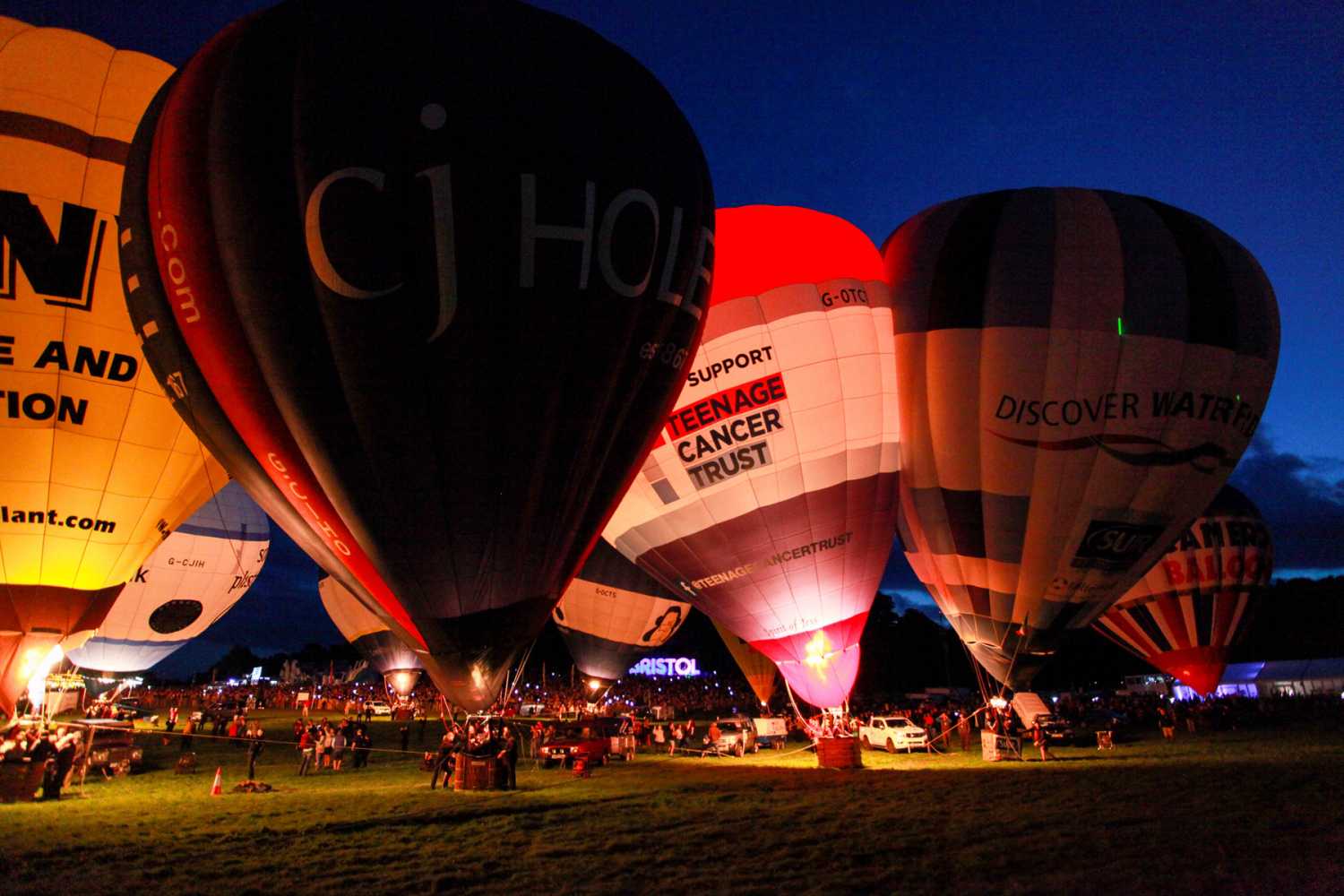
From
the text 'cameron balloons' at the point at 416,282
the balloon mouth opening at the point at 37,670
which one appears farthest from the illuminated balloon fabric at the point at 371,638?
the text 'cameron balloons' at the point at 416,282

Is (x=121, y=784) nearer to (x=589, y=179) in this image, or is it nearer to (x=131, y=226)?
(x=131, y=226)

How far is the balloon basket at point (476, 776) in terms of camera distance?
990 cm

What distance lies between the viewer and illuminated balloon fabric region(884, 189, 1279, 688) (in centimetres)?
1251

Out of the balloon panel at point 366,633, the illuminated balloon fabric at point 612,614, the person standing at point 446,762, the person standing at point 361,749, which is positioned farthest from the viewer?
the balloon panel at point 366,633

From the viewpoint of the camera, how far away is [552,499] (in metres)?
7.01

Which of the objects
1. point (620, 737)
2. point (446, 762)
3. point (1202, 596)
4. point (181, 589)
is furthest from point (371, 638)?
point (1202, 596)

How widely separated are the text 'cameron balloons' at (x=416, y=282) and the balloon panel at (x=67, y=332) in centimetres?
225

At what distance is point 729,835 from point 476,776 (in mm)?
4463

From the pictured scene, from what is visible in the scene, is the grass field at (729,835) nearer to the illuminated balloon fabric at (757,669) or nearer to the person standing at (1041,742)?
the person standing at (1041,742)

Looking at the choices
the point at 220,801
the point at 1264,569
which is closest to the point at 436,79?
the point at 220,801

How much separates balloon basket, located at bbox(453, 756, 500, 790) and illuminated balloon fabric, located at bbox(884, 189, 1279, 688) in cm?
790

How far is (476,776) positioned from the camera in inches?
394

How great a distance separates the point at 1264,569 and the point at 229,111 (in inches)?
1097

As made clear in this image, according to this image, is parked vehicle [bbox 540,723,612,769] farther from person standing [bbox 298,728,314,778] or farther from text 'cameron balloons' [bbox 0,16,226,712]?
text 'cameron balloons' [bbox 0,16,226,712]
